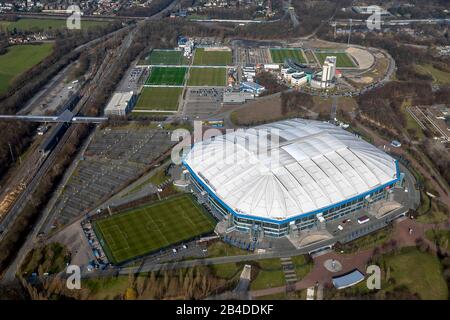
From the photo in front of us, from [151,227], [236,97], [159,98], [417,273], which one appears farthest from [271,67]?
[417,273]

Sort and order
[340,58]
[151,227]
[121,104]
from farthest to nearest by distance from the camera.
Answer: [340,58] → [121,104] → [151,227]

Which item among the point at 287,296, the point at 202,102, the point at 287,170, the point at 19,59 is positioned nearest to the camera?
the point at 287,296

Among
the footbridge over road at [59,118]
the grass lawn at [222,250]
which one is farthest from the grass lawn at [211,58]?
the grass lawn at [222,250]

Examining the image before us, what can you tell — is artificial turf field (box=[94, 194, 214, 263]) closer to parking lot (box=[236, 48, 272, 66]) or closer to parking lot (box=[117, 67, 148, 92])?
parking lot (box=[117, 67, 148, 92])

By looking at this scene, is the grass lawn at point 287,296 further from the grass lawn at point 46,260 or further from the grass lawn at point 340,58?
the grass lawn at point 340,58

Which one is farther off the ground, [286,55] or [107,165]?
[286,55]

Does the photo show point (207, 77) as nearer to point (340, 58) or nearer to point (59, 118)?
point (59, 118)
